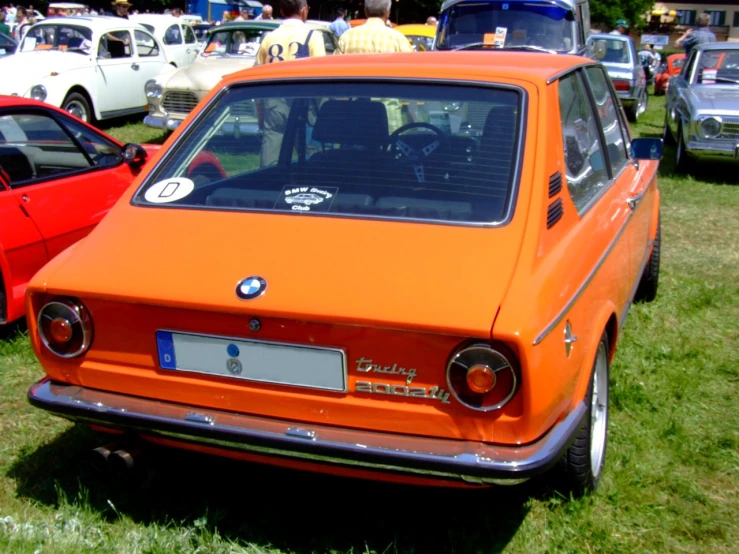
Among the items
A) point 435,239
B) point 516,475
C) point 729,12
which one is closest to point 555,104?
point 435,239

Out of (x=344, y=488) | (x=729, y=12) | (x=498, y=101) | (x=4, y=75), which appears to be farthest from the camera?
(x=729, y=12)

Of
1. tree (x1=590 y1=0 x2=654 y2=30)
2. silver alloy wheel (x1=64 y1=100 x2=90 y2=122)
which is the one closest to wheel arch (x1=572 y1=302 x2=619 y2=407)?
silver alloy wheel (x1=64 y1=100 x2=90 y2=122)

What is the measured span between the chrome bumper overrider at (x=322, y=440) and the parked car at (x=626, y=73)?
1193cm

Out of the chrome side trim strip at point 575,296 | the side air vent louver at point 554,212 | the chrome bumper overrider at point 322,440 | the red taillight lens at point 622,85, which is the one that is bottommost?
the red taillight lens at point 622,85

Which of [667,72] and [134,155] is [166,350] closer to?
[134,155]

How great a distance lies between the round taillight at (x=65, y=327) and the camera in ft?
9.05

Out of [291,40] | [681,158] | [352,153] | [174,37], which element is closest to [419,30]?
[174,37]

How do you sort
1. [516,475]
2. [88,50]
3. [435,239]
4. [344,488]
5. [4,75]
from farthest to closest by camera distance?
[88,50]
[4,75]
[344,488]
[435,239]
[516,475]

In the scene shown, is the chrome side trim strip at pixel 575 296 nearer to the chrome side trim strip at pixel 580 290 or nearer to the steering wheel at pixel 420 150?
the chrome side trim strip at pixel 580 290

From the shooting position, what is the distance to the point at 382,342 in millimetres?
2451

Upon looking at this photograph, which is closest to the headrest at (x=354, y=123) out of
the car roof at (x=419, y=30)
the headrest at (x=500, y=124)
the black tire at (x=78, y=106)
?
the headrest at (x=500, y=124)

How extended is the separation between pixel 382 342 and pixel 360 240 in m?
0.41

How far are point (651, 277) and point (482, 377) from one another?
3.22m

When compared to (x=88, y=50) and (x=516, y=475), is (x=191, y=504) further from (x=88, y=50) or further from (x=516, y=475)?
(x=88, y=50)
